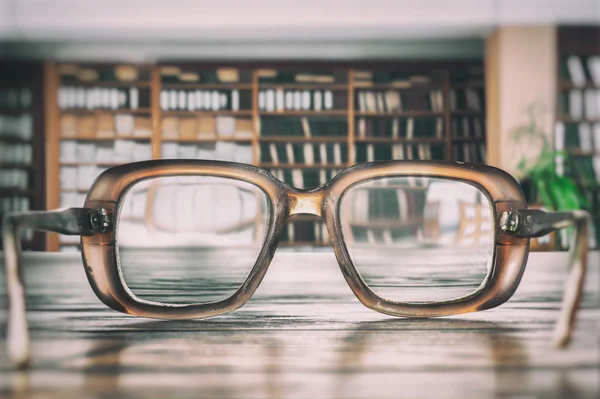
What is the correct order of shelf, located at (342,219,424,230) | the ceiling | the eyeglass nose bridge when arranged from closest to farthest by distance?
1. the eyeglass nose bridge
2. shelf, located at (342,219,424,230)
3. the ceiling

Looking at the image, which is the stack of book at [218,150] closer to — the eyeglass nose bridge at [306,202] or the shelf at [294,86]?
the shelf at [294,86]

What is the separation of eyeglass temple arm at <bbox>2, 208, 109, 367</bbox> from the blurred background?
397 centimetres

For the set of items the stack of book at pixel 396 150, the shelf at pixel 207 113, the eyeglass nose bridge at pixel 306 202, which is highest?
the shelf at pixel 207 113

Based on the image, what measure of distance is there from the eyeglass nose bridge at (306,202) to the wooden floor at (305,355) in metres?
0.08

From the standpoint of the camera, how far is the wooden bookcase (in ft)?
14.6

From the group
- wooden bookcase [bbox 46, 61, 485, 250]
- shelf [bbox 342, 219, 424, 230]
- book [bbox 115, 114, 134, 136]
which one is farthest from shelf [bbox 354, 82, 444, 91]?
shelf [bbox 342, 219, 424, 230]

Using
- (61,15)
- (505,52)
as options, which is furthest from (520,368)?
(61,15)

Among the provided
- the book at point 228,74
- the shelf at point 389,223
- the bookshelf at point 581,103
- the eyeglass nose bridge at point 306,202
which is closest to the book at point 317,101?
the book at point 228,74

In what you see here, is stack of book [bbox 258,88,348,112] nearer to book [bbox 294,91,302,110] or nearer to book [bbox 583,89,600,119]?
book [bbox 294,91,302,110]

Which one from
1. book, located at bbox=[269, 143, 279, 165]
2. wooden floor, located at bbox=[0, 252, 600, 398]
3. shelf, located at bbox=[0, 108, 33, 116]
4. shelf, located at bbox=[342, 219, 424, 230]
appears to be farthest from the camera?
book, located at bbox=[269, 143, 279, 165]

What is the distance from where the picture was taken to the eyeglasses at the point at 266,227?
330 millimetres

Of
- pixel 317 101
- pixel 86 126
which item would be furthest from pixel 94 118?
pixel 317 101

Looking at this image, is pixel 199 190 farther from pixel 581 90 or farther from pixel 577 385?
pixel 581 90

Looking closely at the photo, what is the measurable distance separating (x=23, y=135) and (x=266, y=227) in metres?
4.79
